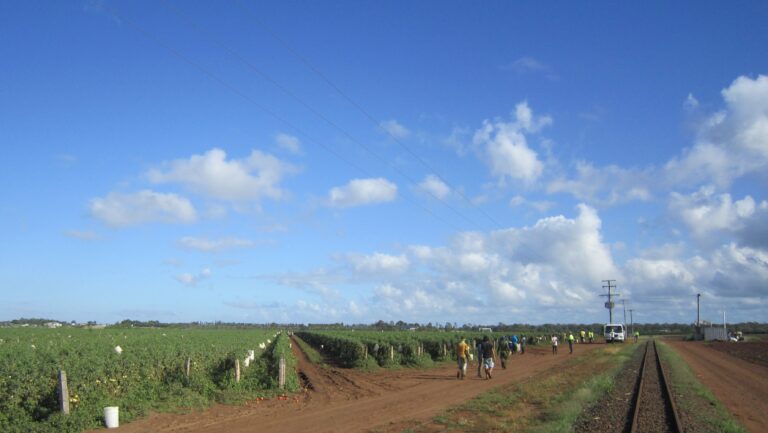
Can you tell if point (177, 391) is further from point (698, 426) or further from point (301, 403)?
point (698, 426)

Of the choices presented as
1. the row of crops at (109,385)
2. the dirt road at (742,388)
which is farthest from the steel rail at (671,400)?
the row of crops at (109,385)

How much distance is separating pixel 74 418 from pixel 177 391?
16.1 feet

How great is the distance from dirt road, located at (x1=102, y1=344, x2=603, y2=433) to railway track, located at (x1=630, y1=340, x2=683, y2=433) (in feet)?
16.9

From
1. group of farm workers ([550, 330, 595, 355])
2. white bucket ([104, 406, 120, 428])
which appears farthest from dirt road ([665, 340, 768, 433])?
white bucket ([104, 406, 120, 428])

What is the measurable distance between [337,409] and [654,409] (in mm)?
9547

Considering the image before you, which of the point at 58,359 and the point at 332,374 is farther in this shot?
the point at 332,374

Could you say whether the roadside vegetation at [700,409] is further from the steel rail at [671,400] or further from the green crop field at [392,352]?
the green crop field at [392,352]

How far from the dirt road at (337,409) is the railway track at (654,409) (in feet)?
16.9

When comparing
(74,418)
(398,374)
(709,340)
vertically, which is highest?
(74,418)

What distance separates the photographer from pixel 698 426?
52.4 feet

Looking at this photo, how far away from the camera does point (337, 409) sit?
1838 cm

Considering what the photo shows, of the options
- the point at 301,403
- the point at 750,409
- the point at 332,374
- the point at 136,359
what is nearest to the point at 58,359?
the point at 136,359

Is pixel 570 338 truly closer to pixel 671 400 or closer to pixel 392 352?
pixel 392 352

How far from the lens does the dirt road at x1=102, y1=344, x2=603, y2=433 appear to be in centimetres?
1551
